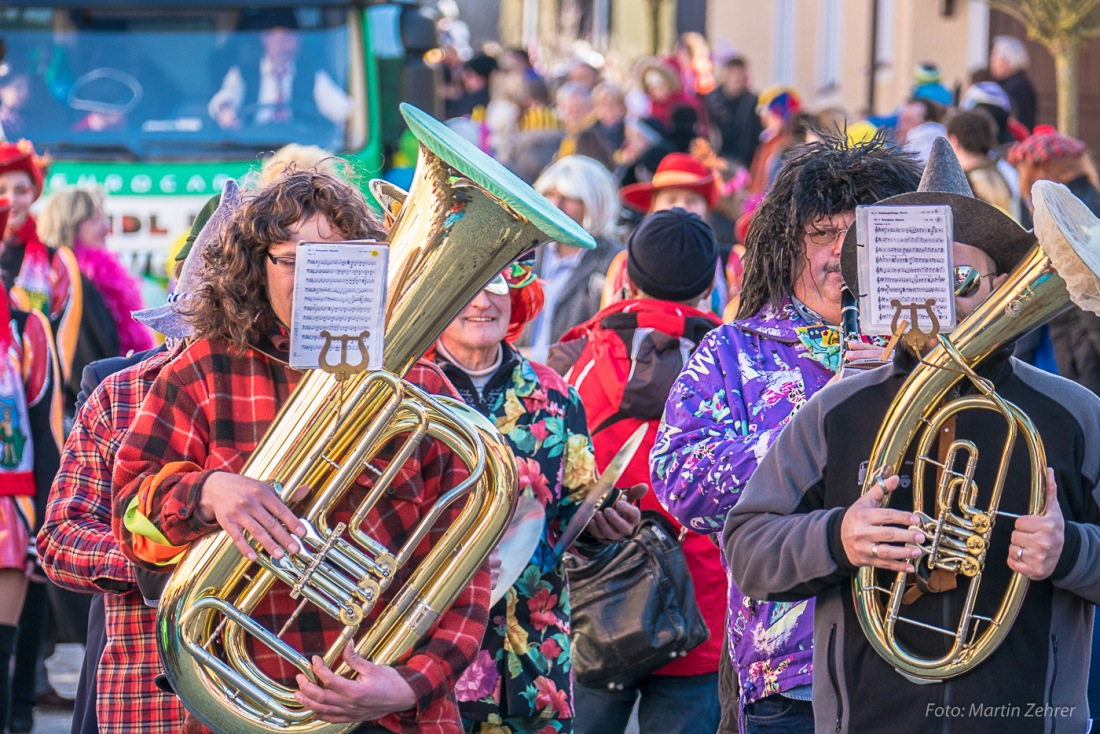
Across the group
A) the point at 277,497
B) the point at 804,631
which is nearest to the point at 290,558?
the point at 277,497

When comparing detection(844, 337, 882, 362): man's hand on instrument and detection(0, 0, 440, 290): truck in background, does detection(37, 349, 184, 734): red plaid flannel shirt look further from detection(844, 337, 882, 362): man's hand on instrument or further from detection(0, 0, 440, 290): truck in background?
detection(0, 0, 440, 290): truck in background

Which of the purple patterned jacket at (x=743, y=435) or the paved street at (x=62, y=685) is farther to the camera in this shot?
the paved street at (x=62, y=685)

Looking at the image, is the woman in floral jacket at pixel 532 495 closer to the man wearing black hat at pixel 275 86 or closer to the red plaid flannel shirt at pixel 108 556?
the red plaid flannel shirt at pixel 108 556

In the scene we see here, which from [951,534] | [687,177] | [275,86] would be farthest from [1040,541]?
[275,86]

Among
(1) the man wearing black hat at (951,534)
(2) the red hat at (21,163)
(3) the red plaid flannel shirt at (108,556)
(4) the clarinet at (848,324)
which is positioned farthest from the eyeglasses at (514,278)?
(2) the red hat at (21,163)

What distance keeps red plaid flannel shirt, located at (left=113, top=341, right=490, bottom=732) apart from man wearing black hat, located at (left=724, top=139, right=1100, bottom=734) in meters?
0.52

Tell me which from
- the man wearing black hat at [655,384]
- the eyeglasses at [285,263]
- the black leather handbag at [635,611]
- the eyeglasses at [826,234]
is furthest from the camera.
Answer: the man wearing black hat at [655,384]

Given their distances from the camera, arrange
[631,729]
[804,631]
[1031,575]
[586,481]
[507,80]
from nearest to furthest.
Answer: [1031,575], [804,631], [586,481], [631,729], [507,80]

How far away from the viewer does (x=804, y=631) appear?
3158 millimetres

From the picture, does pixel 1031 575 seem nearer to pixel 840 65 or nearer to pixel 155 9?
pixel 155 9

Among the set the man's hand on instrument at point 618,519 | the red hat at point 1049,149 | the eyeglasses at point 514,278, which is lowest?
the man's hand on instrument at point 618,519

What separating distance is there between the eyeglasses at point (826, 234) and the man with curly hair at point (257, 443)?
90 cm

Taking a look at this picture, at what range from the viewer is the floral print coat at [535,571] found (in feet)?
12.5

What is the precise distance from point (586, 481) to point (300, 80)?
6.56 metres
